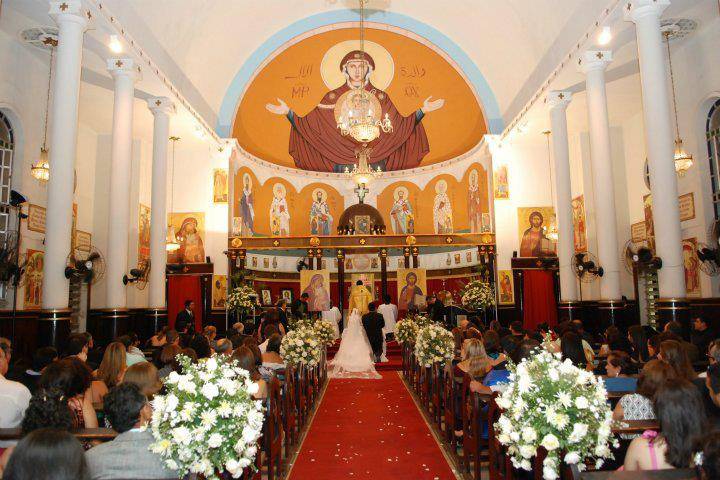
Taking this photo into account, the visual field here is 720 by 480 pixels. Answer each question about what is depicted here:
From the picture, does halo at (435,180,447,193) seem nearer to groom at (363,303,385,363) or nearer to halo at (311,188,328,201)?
halo at (311,188,328,201)

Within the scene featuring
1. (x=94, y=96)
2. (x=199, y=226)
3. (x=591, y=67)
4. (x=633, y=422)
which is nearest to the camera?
(x=633, y=422)

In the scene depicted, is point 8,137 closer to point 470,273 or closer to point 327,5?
point 327,5

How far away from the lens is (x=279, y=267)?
23.9 meters

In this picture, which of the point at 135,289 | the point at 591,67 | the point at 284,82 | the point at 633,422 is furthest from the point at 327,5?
the point at 633,422

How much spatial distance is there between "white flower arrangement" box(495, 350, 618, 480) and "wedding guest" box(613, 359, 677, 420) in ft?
2.72

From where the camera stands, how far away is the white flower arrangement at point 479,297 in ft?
59.1

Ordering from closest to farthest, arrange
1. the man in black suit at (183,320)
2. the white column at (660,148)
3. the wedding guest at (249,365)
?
the wedding guest at (249,365) → the white column at (660,148) → the man in black suit at (183,320)

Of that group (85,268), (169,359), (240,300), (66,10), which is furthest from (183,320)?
(66,10)

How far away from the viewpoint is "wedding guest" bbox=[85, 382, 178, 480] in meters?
3.21

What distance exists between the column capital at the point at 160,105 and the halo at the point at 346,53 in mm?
8428

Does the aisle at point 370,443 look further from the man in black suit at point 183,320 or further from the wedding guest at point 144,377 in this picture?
the man in black suit at point 183,320

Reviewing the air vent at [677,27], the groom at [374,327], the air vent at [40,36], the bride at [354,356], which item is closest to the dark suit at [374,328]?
the groom at [374,327]

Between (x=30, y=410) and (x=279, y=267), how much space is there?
20.7 metres

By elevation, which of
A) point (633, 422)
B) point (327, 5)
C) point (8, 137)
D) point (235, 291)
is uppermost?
point (327, 5)
